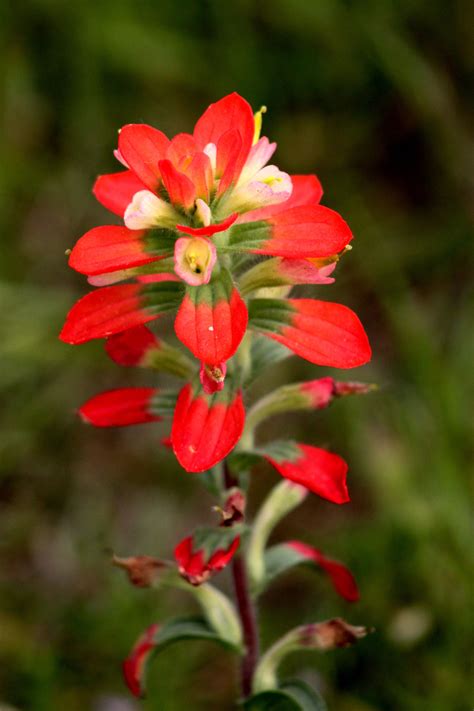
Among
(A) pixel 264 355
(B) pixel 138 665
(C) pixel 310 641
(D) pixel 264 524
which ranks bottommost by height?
(B) pixel 138 665

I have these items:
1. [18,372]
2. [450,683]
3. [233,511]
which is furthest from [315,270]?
[18,372]

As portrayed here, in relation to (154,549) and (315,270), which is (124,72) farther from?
(315,270)

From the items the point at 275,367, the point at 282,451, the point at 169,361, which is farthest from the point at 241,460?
the point at 275,367

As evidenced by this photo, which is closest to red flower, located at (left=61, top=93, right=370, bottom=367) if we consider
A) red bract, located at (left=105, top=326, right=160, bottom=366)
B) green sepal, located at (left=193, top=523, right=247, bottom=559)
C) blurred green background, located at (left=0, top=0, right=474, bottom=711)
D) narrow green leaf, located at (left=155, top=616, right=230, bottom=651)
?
red bract, located at (left=105, top=326, right=160, bottom=366)

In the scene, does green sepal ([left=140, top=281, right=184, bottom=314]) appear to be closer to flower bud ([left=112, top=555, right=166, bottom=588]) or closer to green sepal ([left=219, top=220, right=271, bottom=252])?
green sepal ([left=219, top=220, right=271, bottom=252])

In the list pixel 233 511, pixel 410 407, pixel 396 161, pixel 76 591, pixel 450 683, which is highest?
pixel 396 161

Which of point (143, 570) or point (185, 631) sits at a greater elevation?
point (143, 570)

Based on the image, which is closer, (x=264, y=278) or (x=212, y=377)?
(x=212, y=377)

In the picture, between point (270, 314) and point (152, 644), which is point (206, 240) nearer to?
point (270, 314)
